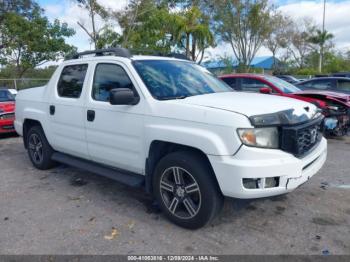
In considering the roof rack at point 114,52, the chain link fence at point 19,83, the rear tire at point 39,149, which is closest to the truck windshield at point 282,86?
the roof rack at point 114,52

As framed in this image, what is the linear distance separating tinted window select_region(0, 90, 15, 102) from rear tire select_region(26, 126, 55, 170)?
4.57 m

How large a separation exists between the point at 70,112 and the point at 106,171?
1.08m

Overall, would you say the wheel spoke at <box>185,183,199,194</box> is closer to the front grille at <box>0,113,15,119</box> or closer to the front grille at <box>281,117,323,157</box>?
the front grille at <box>281,117,323,157</box>

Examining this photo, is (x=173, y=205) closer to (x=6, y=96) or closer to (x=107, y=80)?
(x=107, y=80)

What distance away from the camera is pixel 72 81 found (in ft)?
16.3

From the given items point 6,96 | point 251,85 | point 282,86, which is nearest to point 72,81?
point 251,85

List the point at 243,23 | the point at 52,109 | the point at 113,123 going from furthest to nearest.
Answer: the point at 243,23 < the point at 52,109 < the point at 113,123

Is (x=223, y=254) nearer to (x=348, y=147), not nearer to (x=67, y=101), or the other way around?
(x=67, y=101)

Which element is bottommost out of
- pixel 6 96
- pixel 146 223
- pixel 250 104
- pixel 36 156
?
pixel 146 223

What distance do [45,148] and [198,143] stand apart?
11.3 ft

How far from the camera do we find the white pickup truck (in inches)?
121

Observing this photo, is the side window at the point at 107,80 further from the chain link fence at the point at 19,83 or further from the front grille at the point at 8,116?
the chain link fence at the point at 19,83

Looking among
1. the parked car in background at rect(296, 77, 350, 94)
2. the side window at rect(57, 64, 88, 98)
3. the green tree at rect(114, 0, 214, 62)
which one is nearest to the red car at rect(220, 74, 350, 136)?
the parked car in background at rect(296, 77, 350, 94)

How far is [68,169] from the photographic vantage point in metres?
6.03
